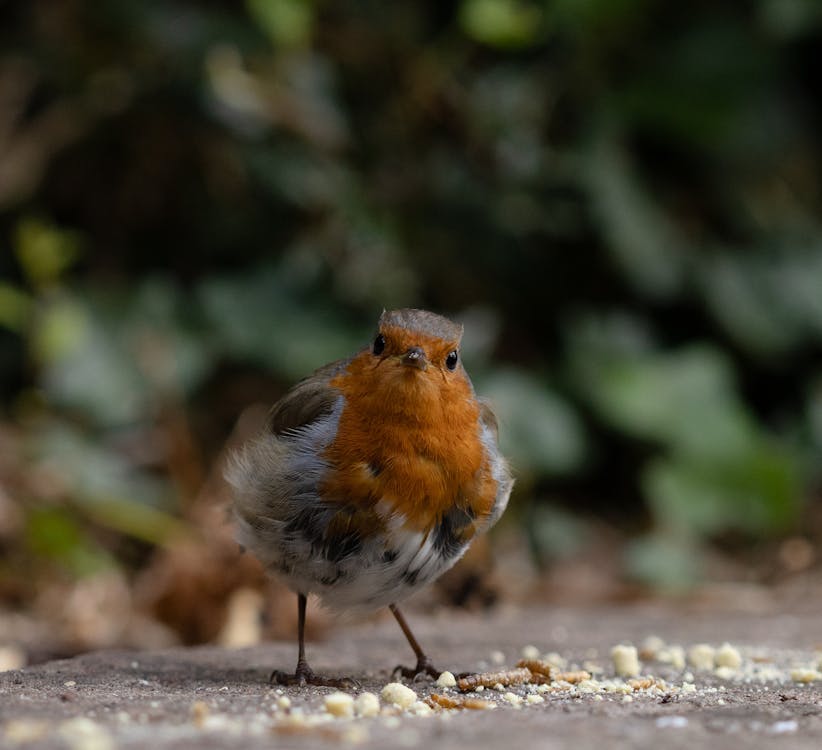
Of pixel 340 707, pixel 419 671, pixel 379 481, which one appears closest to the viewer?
pixel 340 707

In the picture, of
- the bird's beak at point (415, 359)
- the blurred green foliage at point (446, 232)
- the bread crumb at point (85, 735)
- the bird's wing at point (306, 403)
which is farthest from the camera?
the blurred green foliage at point (446, 232)

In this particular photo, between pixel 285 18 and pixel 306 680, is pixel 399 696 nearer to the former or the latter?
pixel 306 680

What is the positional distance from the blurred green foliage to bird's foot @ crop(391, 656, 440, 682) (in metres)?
2.02

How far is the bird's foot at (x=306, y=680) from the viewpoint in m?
2.59

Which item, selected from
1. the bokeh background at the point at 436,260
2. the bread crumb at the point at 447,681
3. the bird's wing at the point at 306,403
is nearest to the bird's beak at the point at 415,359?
the bird's wing at the point at 306,403

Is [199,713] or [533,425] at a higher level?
[533,425]

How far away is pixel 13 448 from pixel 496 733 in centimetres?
363

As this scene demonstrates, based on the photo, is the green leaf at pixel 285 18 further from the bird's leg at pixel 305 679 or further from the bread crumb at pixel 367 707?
the bread crumb at pixel 367 707

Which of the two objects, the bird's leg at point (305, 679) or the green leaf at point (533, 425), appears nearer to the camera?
the bird's leg at point (305, 679)

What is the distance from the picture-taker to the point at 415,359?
2.68 meters

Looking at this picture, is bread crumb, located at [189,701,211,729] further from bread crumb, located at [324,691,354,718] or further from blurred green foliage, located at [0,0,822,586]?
blurred green foliage, located at [0,0,822,586]

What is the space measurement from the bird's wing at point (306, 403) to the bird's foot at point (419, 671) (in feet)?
2.03

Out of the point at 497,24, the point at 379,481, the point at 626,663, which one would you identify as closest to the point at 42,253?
the point at 497,24

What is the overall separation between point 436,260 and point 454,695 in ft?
11.1
